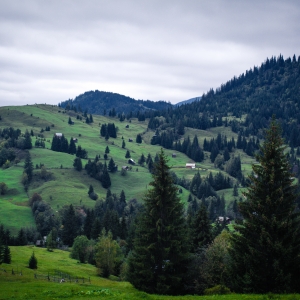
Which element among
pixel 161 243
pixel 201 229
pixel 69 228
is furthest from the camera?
pixel 69 228

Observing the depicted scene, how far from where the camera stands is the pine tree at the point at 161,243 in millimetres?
41062

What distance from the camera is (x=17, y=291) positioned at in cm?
3569

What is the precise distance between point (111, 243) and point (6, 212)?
8877cm

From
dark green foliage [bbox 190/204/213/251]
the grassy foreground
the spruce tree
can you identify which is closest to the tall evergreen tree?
the grassy foreground

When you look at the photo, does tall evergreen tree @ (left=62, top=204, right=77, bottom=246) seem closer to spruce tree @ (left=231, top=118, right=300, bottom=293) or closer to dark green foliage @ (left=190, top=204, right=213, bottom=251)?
dark green foliage @ (left=190, top=204, right=213, bottom=251)

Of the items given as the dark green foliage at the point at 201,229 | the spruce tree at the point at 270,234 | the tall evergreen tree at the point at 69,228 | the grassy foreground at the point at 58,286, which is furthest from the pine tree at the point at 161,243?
the tall evergreen tree at the point at 69,228

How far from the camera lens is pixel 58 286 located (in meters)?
37.5

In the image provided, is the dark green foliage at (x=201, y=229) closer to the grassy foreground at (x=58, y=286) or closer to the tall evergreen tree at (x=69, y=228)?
the grassy foreground at (x=58, y=286)

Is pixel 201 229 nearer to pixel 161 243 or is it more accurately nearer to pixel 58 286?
pixel 161 243

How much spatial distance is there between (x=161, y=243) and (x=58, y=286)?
12371 mm

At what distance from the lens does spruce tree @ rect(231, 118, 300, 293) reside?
30.1 m

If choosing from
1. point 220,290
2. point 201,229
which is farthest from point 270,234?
point 201,229

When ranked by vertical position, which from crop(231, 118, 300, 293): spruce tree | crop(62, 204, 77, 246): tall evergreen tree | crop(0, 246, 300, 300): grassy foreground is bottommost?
crop(62, 204, 77, 246): tall evergreen tree

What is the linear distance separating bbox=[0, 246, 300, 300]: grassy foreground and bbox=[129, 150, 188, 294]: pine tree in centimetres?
263
